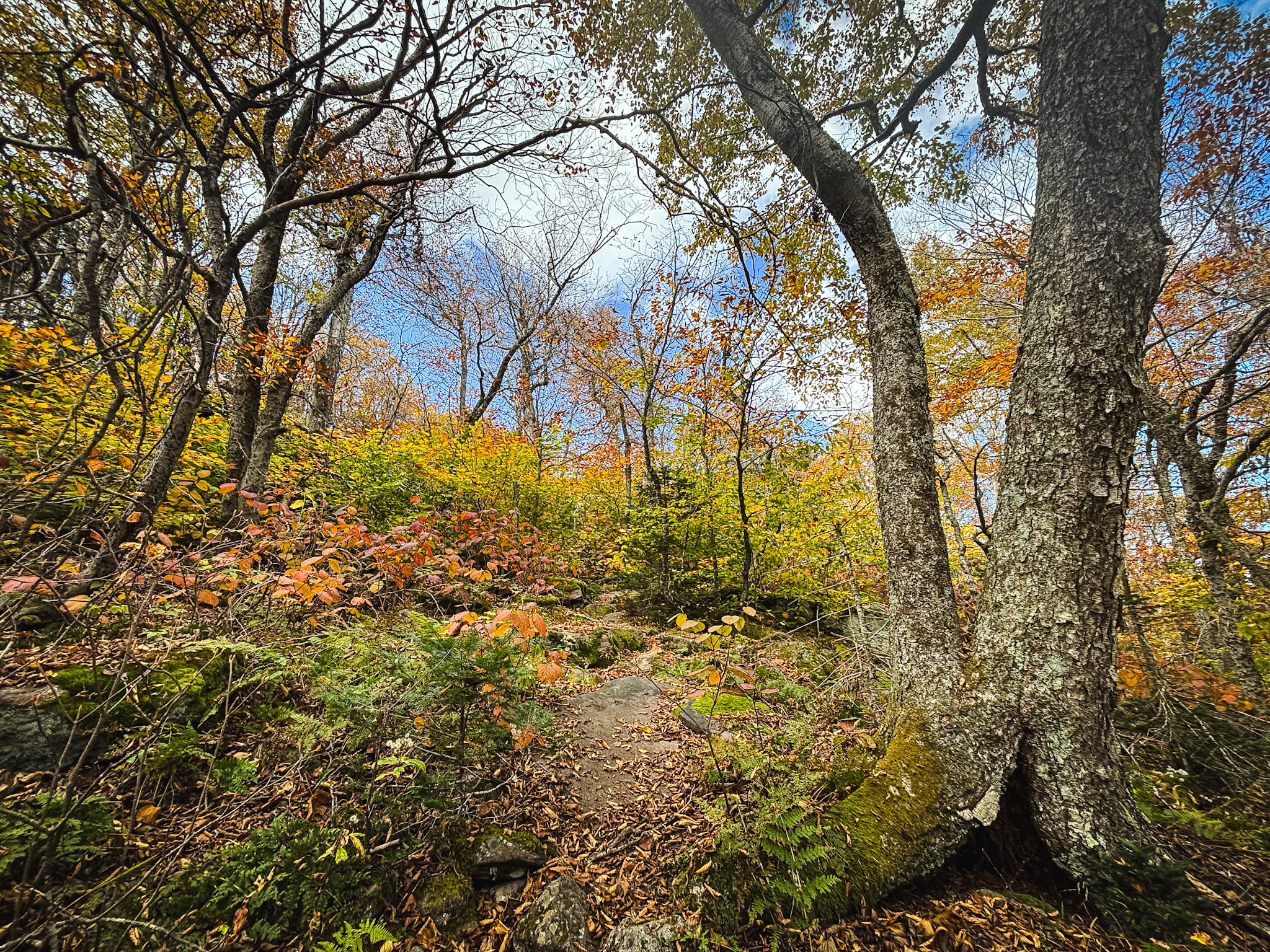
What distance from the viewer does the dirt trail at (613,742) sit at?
123 inches

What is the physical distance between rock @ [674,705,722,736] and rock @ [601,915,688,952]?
1.56 m

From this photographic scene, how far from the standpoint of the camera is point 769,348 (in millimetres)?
6133

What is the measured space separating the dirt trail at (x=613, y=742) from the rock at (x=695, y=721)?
196mm

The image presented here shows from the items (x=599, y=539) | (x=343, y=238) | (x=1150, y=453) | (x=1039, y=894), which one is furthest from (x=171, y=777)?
(x=1150, y=453)

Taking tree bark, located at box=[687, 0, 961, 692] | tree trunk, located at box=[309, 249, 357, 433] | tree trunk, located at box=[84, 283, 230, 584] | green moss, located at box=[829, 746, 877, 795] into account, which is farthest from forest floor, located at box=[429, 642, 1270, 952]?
tree trunk, located at box=[309, 249, 357, 433]

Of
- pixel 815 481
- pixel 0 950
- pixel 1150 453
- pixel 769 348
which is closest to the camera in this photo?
pixel 0 950

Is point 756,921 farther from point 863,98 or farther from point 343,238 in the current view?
point 343,238

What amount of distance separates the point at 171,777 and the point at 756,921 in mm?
3231

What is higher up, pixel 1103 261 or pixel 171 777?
pixel 1103 261

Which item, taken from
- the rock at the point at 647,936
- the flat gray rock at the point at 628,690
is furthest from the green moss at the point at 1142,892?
the flat gray rock at the point at 628,690

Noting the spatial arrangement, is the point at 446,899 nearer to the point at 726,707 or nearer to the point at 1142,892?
the point at 726,707

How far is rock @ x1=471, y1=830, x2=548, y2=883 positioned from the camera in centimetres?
234

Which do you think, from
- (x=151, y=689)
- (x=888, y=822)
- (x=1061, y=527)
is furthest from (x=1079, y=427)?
(x=151, y=689)

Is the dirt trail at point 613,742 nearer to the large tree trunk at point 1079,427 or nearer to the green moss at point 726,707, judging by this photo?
→ the green moss at point 726,707
